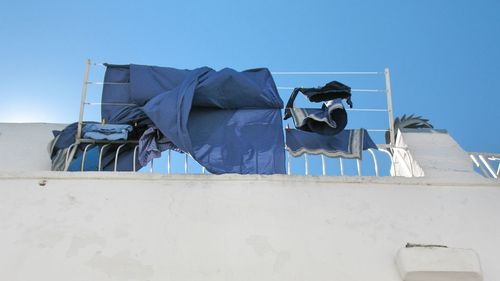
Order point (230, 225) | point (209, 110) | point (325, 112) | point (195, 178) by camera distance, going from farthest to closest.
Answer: point (209, 110) < point (325, 112) < point (195, 178) < point (230, 225)

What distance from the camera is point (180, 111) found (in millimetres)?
4707

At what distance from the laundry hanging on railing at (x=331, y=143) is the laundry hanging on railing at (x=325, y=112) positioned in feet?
0.35

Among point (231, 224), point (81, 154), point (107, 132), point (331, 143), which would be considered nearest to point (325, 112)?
point (331, 143)

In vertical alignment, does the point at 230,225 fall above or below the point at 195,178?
below

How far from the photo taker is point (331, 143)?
16.4 ft

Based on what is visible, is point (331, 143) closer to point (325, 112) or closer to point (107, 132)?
point (325, 112)

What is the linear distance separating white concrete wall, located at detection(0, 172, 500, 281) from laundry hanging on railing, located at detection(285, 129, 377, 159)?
2.06 feet

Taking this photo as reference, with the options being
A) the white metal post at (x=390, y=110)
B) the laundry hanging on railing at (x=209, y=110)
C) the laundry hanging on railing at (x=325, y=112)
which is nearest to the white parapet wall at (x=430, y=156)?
the white metal post at (x=390, y=110)

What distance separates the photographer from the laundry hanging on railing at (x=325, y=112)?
4855mm

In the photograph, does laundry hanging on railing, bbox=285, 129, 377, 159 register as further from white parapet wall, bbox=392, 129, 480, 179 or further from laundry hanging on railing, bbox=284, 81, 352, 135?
white parapet wall, bbox=392, 129, 480, 179

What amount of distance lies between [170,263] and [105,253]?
0.46 meters

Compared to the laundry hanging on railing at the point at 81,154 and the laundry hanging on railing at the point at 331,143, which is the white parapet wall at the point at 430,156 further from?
the laundry hanging on railing at the point at 81,154

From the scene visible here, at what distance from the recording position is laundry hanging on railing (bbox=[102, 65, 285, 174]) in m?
4.74

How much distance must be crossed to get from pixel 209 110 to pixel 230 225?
4.96ft
